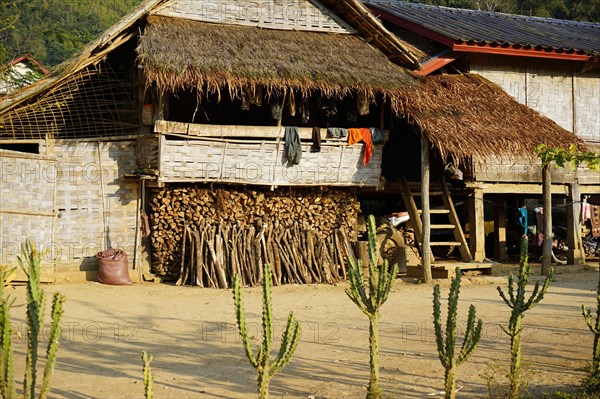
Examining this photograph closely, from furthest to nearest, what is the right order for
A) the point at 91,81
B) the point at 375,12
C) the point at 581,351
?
the point at 375,12 < the point at 91,81 < the point at 581,351

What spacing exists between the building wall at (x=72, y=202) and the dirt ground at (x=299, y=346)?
0.71 m

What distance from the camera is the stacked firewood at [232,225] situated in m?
13.8

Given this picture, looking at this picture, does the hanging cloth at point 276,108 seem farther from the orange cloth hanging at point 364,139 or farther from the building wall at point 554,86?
the building wall at point 554,86

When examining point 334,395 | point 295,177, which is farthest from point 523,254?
point 295,177

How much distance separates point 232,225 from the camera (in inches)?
555

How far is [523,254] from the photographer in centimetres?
749

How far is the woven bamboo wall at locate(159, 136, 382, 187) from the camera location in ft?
44.6

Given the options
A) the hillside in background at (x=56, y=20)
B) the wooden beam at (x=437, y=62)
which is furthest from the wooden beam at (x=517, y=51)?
the hillside in background at (x=56, y=20)

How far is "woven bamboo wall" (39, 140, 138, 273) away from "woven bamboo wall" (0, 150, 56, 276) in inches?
6.5

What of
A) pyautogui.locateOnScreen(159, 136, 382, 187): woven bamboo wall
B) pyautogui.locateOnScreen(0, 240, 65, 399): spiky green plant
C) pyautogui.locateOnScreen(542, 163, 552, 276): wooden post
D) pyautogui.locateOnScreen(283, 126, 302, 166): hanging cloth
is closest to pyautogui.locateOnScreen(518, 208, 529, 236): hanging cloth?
pyautogui.locateOnScreen(542, 163, 552, 276): wooden post

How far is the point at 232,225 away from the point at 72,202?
262 centimetres

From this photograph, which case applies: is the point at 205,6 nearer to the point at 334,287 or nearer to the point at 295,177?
the point at 295,177

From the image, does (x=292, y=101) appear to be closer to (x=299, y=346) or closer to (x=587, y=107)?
(x=299, y=346)

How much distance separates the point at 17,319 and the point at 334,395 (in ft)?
16.7
